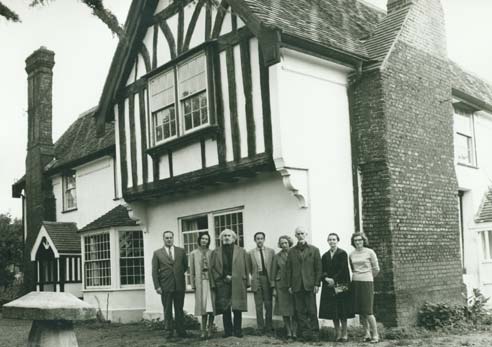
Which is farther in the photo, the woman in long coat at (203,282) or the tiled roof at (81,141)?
the tiled roof at (81,141)

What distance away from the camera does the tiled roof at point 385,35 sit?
12.5 meters

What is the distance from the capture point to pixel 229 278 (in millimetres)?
11047

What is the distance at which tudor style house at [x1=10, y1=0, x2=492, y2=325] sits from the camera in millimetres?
11602

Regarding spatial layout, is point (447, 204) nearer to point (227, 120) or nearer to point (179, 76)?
point (227, 120)

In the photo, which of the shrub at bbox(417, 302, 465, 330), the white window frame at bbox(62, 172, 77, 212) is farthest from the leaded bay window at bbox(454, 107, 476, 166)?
the white window frame at bbox(62, 172, 77, 212)

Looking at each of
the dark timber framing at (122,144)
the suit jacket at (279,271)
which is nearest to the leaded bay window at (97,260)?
the dark timber framing at (122,144)

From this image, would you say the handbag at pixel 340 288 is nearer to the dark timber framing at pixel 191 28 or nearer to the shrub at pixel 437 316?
the shrub at pixel 437 316

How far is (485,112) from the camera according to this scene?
55.0ft

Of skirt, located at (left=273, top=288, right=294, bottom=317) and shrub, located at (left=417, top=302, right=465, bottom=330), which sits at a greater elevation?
skirt, located at (left=273, top=288, right=294, bottom=317)

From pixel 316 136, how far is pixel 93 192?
39.7ft

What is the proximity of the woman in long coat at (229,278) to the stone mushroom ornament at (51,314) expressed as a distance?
5.75m

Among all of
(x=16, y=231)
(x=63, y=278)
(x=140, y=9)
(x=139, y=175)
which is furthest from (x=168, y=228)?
(x=16, y=231)

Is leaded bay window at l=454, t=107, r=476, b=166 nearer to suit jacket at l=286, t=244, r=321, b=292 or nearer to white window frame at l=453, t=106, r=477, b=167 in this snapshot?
white window frame at l=453, t=106, r=477, b=167

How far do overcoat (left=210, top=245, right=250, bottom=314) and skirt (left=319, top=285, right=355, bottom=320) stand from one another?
4.84 feet
